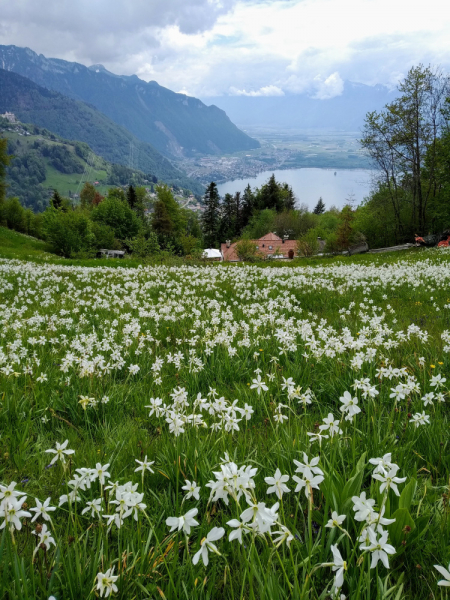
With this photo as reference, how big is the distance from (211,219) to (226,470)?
11949cm

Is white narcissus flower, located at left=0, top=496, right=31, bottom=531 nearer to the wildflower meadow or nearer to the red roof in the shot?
the wildflower meadow

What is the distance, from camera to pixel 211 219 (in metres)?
117

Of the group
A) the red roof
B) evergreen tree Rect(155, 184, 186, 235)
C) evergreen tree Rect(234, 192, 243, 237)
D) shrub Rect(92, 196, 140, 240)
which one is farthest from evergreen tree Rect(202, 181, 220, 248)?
shrub Rect(92, 196, 140, 240)

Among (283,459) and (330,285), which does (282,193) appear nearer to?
(330,285)

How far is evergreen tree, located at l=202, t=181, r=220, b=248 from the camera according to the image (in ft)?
358

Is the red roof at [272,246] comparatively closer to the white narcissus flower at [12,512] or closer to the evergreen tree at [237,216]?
the evergreen tree at [237,216]

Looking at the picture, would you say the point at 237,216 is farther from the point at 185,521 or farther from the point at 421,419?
the point at 185,521

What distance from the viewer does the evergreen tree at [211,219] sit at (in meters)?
109

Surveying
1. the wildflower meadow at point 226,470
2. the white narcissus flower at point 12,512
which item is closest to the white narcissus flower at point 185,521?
the wildflower meadow at point 226,470

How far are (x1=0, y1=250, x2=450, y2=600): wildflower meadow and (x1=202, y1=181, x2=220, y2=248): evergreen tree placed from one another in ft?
352

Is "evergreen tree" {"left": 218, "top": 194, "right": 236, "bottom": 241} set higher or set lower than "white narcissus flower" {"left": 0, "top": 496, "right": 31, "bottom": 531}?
higher

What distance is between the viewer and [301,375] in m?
4.48

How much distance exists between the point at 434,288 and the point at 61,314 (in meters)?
10.4

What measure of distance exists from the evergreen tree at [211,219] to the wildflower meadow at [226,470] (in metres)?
107
